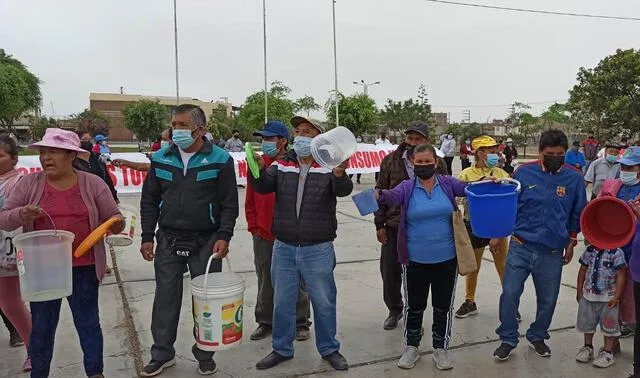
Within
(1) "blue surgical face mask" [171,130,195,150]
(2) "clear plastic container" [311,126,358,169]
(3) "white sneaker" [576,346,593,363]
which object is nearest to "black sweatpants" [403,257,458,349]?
(2) "clear plastic container" [311,126,358,169]

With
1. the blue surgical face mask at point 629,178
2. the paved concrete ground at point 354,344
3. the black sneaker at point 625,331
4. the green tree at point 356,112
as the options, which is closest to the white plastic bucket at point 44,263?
the paved concrete ground at point 354,344

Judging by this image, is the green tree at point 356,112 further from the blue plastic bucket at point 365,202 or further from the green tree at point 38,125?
the blue plastic bucket at point 365,202

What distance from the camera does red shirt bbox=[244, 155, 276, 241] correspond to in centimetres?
395

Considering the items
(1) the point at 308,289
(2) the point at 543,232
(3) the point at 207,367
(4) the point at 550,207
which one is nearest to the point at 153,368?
(3) the point at 207,367

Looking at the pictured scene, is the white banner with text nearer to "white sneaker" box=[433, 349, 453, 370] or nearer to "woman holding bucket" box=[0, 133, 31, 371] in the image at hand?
"woman holding bucket" box=[0, 133, 31, 371]

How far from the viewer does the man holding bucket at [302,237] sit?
3377mm

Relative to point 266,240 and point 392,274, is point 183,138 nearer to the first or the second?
point 266,240

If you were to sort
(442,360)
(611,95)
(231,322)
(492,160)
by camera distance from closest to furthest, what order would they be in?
(231,322) → (442,360) → (492,160) → (611,95)

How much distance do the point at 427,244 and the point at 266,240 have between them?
1.35m

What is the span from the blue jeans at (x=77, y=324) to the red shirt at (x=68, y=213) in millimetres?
154

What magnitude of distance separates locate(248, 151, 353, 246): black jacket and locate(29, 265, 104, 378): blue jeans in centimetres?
124

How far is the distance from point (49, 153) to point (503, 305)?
3243 mm

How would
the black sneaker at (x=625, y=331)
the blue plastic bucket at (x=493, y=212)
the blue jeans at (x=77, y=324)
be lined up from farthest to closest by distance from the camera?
1. the black sneaker at (x=625, y=331)
2. the blue plastic bucket at (x=493, y=212)
3. the blue jeans at (x=77, y=324)

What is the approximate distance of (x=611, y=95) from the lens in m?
23.5
